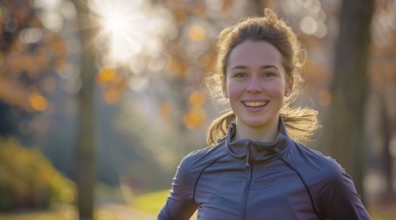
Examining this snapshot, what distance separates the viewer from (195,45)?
17.9 meters

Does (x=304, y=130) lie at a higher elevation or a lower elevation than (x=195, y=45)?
lower

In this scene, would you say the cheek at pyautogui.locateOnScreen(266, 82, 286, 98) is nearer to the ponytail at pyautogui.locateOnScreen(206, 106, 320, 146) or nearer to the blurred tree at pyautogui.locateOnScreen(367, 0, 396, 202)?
the ponytail at pyautogui.locateOnScreen(206, 106, 320, 146)

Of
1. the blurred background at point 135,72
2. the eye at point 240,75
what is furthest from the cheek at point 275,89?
the blurred background at point 135,72

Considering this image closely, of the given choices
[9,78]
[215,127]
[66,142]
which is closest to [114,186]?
[66,142]

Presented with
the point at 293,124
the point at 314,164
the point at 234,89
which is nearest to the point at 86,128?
the point at 293,124

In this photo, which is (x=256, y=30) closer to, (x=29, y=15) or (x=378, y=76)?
(x=29, y=15)

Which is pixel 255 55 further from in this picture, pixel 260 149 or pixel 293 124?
pixel 293 124

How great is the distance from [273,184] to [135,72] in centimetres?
1464

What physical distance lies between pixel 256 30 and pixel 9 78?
1894 centimetres

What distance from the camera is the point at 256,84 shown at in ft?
→ 11.2

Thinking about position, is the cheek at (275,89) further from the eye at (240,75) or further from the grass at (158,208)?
the grass at (158,208)

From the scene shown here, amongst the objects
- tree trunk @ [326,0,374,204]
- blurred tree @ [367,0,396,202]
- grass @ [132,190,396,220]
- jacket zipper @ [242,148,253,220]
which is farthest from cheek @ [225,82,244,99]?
grass @ [132,190,396,220]

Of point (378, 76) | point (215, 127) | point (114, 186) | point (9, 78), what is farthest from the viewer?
point (114, 186)

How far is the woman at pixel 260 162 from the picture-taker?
3.22 m
